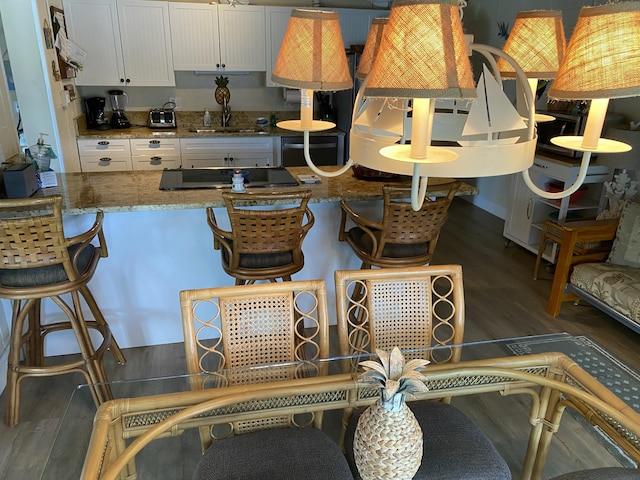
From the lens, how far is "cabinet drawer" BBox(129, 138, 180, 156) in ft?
15.4

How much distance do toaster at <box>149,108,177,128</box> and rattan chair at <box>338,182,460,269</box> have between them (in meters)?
3.15

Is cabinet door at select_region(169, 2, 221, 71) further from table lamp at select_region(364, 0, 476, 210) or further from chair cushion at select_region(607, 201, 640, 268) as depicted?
table lamp at select_region(364, 0, 476, 210)

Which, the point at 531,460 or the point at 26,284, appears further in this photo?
the point at 26,284

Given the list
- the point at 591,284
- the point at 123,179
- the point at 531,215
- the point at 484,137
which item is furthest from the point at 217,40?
the point at 484,137

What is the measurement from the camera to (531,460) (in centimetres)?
166

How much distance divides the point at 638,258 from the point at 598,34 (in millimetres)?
2725

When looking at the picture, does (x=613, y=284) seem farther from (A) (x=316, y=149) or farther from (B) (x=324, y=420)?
(A) (x=316, y=149)

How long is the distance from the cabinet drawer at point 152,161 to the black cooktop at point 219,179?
186cm

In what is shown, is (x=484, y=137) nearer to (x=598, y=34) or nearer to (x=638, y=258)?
(x=598, y=34)

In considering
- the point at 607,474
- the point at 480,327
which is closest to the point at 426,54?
the point at 607,474

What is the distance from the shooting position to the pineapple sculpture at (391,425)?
98cm

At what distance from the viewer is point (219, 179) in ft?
9.54

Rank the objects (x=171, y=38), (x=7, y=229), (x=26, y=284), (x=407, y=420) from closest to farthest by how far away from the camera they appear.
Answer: (x=407, y=420) < (x=7, y=229) < (x=26, y=284) < (x=171, y=38)

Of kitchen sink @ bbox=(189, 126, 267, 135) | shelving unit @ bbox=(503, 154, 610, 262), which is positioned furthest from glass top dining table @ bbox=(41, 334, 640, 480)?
kitchen sink @ bbox=(189, 126, 267, 135)
